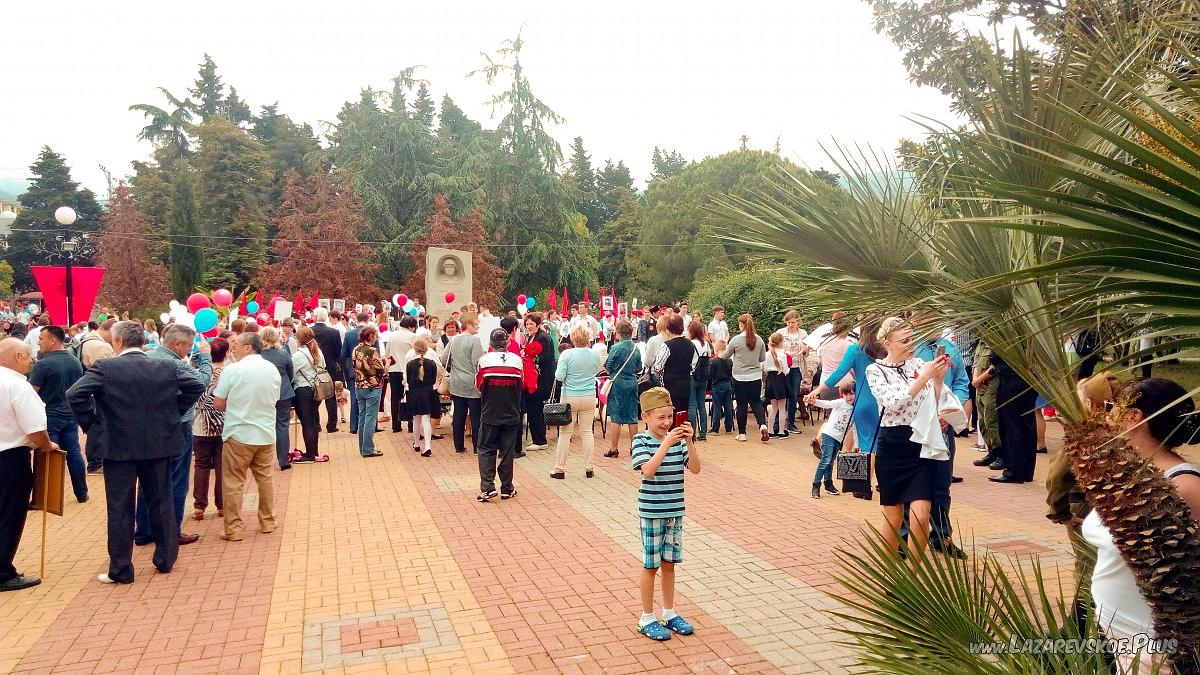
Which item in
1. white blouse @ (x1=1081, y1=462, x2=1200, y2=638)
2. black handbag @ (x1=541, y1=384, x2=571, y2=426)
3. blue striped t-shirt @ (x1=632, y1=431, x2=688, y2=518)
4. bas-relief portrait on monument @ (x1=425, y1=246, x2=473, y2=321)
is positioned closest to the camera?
white blouse @ (x1=1081, y1=462, x2=1200, y2=638)

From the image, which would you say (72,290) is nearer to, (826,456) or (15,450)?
(15,450)

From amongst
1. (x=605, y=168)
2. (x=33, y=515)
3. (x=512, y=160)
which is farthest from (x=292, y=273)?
(x=605, y=168)

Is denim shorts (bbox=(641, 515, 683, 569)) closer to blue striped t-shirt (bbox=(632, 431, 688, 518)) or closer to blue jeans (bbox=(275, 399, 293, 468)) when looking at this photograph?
blue striped t-shirt (bbox=(632, 431, 688, 518))

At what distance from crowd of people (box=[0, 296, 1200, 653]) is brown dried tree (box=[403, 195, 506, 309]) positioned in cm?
2760

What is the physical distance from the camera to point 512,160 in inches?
1922

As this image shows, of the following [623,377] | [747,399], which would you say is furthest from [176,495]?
[747,399]

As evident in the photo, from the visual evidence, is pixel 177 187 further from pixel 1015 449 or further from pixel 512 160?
pixel 1015 449

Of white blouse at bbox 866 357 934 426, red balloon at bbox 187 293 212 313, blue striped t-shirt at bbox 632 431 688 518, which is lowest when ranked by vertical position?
blue striped t-shirt at bbox 632 431 688 518

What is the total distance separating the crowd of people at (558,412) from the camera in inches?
203

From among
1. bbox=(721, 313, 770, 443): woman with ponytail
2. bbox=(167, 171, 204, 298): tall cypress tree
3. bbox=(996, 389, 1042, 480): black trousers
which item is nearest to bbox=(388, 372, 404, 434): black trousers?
bbox=(721, 313, 770, 443): woman with ponytail

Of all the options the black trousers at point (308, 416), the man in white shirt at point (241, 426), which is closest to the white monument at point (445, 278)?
the black trousers at point (308, 416)

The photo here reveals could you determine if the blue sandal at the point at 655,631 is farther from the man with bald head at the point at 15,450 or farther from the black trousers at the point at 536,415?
the black trousers at the point at 536,415

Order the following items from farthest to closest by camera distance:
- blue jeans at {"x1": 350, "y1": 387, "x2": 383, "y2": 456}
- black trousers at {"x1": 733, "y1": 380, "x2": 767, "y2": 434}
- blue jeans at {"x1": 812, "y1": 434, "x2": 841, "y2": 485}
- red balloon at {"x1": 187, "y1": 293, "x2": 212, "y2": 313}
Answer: red balloon at {"x1": 187, "y1": 293, "x2": 212, "y2": 313} < black trousers at {"x1": 733, "y1": 380, "x2": 767, "y2": 434} < blue jeans at {"x1": 350, "y1": 387, "x2": 383, "y2": 456} < blue jeans at {"x1": 812, "y1": 434, "x2": 841, "y2": 485}

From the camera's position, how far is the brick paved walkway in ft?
17.1
